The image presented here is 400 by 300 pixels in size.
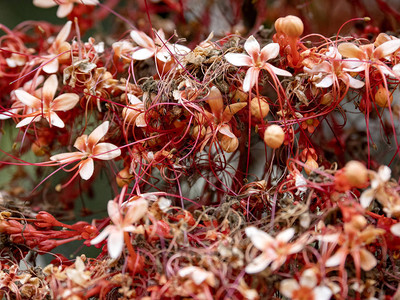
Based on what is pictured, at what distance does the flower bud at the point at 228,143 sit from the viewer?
0.45 m

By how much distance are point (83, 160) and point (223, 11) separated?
0.37 meters

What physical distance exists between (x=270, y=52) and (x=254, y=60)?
0.02m

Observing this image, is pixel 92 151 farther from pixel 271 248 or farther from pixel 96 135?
pixel 271 248

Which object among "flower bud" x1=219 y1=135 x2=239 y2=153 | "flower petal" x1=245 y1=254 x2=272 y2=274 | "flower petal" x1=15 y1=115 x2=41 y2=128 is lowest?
"flower petal" x1=245 y1=254 x2=272 y2=274

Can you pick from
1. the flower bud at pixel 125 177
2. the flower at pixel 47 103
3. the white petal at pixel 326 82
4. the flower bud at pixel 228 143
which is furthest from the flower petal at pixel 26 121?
the white petal at pixel 326 82

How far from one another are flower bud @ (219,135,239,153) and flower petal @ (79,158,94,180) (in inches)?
5.8

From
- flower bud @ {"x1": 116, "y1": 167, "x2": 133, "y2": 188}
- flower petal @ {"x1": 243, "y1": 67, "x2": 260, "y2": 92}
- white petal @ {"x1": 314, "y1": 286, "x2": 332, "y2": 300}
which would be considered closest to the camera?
white petal @ {"x1": 314, "y1": 286, "x2": 332, "y2": 300}

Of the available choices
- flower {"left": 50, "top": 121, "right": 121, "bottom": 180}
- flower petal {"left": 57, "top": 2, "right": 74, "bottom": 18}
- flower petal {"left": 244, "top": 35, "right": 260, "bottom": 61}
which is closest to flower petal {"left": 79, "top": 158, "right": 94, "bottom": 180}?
flower {"left": 50, "top": 121, "right": 121, "bottom": 180}

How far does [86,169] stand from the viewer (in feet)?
1.53

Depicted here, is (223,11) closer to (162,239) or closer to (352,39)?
(352,39)

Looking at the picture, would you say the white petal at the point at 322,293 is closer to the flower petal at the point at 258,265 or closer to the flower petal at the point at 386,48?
the flower petal at the point at 258,265

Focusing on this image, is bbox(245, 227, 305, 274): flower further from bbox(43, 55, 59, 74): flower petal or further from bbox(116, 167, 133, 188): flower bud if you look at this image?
bbox(43, 55, 59, 74): flower petal

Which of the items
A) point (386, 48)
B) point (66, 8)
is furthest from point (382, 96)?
point (66, 8)

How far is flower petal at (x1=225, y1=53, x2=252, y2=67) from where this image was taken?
43cm
